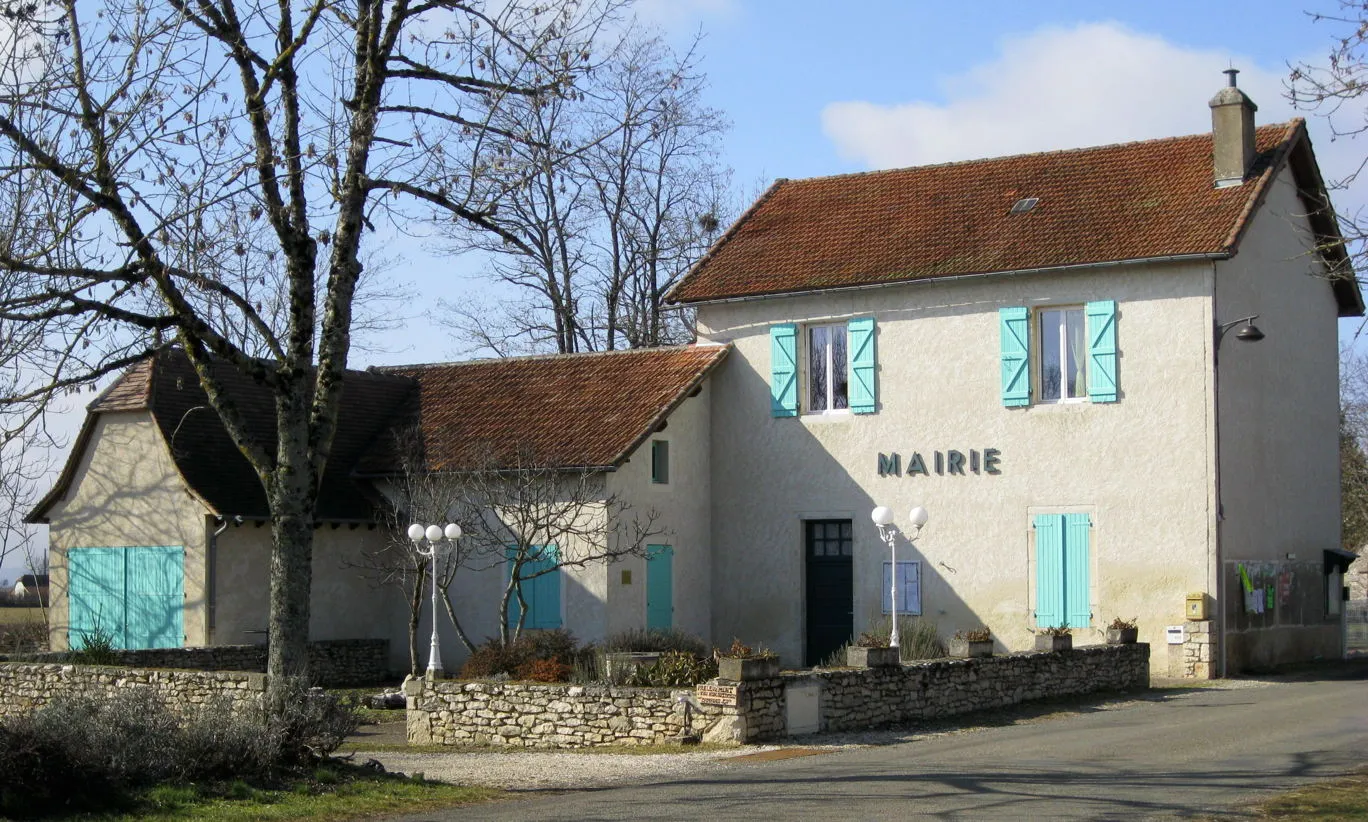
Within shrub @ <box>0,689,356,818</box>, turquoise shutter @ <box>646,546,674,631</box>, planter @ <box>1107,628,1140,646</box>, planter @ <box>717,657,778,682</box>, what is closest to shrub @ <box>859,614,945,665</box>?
planter @ <box>1107,628,1140,646</box>

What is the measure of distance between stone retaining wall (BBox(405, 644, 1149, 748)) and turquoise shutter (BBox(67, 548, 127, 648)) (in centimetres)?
946

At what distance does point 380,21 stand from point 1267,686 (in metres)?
15.4

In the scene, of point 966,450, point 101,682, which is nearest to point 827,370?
point 966,450

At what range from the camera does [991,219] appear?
25.7 meters

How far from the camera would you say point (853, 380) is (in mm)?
25781

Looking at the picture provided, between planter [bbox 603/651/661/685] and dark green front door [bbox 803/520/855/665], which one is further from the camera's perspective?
dark green front door [bbox 803/520/855/665]

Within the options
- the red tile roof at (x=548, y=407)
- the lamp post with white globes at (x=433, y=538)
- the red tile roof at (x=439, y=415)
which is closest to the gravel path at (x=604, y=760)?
the lamp post with white globes at (x=433, y=538)

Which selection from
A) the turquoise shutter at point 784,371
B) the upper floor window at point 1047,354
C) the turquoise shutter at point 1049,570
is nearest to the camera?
the turquoise shutter at point 1049,570

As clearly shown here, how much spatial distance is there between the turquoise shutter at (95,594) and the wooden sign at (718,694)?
42.4 ft

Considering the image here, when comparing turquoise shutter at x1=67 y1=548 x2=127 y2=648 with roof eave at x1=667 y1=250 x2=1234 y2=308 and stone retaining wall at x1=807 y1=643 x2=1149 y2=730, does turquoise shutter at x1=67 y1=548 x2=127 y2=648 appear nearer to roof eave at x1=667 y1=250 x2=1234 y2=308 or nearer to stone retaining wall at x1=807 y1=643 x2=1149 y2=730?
roof eave at x1=667 y1=250 x2=1234 y2=308

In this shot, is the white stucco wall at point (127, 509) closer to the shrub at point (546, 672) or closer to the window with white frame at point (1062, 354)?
the shrub at point (546, 672)

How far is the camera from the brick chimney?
941 inches

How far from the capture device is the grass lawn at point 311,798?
35.7ft

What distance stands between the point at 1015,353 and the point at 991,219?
8.63 feet
